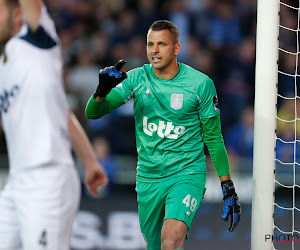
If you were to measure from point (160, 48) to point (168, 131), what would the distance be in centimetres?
62

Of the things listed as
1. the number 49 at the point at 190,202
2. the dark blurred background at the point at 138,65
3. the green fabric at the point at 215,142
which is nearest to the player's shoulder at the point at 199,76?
the green fabric at the point at 215,142

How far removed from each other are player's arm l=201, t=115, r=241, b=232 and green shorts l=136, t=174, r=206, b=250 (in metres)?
0.16

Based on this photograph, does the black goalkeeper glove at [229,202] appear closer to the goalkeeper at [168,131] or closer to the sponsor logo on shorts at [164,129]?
the goalkeeper at [168,131]

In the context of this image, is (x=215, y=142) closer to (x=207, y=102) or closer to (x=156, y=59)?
(x=207, y=102)

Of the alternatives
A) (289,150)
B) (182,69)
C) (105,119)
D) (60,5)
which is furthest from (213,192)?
(60,5)

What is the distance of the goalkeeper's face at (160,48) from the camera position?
522 cm

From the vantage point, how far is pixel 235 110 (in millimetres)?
9133

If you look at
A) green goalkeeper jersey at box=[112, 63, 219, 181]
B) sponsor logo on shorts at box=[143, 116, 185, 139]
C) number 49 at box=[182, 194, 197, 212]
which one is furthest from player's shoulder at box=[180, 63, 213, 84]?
number 49 at box=[182, 194, 197, 212]

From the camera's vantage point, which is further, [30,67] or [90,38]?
[90,38]

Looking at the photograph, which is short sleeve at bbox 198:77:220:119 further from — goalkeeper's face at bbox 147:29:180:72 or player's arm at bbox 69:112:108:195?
player's arm at bbox 69:112:108:195

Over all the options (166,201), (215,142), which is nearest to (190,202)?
(166,201)

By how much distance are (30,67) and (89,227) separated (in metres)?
4.82

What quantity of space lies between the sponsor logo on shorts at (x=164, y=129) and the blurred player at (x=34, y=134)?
6.06 feet

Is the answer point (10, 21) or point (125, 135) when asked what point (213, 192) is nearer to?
point (125, 135)
